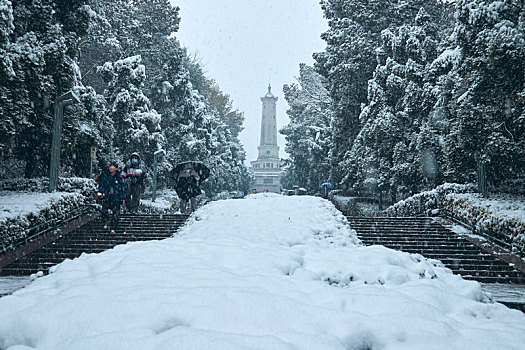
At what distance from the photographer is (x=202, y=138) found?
1331 inches

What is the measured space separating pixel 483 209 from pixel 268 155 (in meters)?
80.4

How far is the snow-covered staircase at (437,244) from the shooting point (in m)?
7.52

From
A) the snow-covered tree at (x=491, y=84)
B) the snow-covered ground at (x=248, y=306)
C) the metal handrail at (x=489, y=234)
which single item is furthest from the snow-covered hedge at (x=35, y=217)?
the snow-covered tree at (x=491, y=84)

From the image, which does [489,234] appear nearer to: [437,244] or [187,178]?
[437,244]

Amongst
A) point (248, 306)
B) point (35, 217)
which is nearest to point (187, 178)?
point (35, 217)

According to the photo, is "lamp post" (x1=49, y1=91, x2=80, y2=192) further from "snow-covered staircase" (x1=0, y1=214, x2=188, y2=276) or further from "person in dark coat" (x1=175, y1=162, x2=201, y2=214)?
"person in dark coat" (x1=175, y1=162, x2=201, y2=214)

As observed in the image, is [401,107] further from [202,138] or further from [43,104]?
[202,138]

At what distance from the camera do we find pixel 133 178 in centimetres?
1270

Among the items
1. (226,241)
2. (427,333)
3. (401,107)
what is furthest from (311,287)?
(401,107)

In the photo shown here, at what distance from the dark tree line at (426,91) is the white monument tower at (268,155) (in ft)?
186

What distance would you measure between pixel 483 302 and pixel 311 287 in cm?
213

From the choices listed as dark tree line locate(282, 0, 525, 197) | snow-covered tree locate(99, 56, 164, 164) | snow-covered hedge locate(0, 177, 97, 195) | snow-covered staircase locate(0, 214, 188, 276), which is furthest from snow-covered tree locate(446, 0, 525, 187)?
snow-covered tree locate(99, 56, 164, 164)

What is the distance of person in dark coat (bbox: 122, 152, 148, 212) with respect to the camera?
40.7 ft

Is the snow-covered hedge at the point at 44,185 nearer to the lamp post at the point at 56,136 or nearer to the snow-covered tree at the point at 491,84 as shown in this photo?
the lamp post at the point at 56,136
